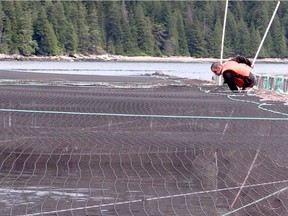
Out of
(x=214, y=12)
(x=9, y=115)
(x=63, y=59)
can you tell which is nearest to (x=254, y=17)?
(x=214, y=12)

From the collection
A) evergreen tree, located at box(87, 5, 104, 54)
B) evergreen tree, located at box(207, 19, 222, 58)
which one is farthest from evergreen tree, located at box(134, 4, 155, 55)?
evergreen tree, located at box(207, 19, 222, 58)

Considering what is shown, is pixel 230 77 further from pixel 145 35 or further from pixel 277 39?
pixel 145 35

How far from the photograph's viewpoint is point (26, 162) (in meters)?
8.51

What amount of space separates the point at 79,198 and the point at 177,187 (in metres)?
1.04

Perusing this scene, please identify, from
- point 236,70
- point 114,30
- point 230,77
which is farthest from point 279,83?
point 114,30

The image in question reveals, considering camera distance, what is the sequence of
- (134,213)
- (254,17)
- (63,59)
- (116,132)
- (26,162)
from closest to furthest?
(134,213), (26,162), (116,132), (63,59), (254,17)

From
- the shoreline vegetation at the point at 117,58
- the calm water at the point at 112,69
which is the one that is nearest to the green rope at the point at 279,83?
the calm water at the point at 112,69

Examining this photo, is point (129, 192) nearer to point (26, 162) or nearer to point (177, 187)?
point (177, 187)

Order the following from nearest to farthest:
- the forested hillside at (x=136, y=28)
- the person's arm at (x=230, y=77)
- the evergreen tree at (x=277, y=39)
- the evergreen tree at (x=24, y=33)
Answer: the person's arm at (x=230, y=77), the evergreen tree at (x=24, y=33), the forested hillside at (x=136, y=28), the evergreen tree at (x=277, y=39)

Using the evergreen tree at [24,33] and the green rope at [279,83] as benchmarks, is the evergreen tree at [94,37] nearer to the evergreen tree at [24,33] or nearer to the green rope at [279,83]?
the evergreen tree at [24,33]

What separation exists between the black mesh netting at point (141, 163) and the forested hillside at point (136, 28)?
101817 millimetres

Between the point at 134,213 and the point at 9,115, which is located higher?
the point at 134,213

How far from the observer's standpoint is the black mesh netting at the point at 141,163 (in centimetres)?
691

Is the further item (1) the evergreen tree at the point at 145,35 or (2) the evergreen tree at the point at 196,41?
(2) the evergreen tree at the point at 196,41
